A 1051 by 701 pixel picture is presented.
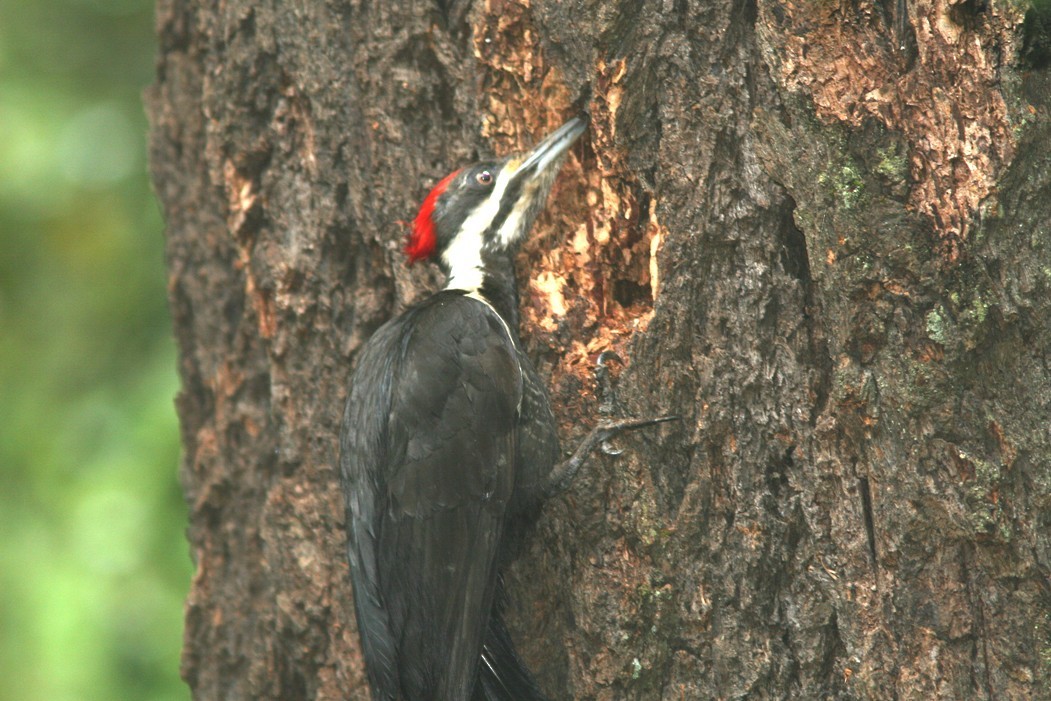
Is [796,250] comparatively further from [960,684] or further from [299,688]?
[299,688]

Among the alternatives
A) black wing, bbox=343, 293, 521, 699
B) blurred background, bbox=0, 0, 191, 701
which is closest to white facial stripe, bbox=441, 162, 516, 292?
black wing, bbox=343, 293, 521, 699

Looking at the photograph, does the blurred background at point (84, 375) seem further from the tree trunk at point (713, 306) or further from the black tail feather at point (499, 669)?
the black tail feather at point (499, 669)

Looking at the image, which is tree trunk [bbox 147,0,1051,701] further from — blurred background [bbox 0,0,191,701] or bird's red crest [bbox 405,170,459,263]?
blurred background [bbox 0,0,191,701]

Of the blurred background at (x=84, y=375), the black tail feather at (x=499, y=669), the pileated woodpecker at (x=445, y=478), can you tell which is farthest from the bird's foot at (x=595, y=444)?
the blurred background at (x=84, y=375)

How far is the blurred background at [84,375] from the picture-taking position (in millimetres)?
3746

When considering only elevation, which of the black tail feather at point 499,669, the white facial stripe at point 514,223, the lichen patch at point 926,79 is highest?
the lichen patch at point 926,79

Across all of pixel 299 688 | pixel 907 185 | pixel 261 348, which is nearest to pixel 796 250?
pixel 907 185

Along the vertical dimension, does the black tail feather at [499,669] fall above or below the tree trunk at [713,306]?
below

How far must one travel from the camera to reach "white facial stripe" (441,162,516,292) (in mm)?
3125

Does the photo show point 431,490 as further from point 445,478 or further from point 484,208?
point 484,208

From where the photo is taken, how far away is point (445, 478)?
272 cm

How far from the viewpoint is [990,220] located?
209cm

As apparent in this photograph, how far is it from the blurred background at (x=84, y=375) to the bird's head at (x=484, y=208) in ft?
4.41

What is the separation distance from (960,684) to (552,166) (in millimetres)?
1579
